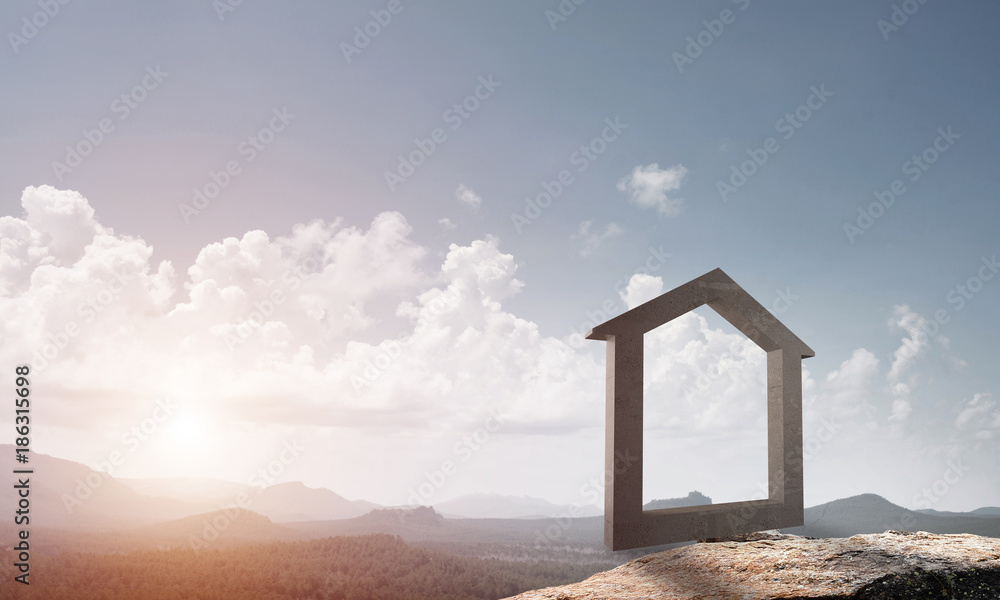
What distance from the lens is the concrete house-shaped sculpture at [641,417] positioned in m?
8.02

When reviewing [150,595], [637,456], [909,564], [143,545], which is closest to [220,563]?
[150,595]

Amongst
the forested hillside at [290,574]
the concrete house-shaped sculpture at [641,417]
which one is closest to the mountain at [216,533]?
the forested hillside at [290,574]

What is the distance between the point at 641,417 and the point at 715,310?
2.42 metres

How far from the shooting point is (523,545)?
1659 centimetres

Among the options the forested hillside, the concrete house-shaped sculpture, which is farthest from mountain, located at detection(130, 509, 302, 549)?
the concrete house-shaped sculpture

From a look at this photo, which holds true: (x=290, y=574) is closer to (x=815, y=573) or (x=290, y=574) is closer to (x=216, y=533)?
(x=216, y=533)

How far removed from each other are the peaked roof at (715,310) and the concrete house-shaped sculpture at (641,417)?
1cm

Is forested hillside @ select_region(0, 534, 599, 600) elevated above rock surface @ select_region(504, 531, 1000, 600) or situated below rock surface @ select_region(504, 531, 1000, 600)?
below

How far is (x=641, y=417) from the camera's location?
812 cm

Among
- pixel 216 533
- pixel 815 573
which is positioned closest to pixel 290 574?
pixel 216 533

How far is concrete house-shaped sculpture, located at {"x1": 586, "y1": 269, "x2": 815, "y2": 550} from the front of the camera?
802 centimetres

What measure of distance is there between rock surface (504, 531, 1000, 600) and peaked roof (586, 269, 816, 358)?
11.7ft

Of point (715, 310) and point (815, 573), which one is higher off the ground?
point (715, 310)

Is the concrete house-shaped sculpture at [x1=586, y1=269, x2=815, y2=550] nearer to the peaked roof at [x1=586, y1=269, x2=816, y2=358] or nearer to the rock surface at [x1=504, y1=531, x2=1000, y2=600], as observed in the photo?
the peaked roof at [x1=586, y1=269, x2=816, y2=358]
